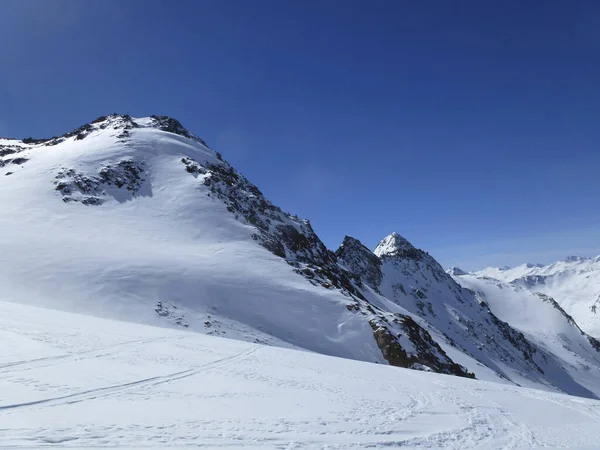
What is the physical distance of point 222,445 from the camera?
8.00 metres

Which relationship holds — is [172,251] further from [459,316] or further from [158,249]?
[459,316]

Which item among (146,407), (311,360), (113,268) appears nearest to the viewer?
(146,407)

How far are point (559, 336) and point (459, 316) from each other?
2888 inches

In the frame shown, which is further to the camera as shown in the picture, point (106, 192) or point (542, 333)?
point (542, 333)

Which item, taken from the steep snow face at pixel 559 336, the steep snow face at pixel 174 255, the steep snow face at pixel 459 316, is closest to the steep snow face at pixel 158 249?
the steep snow face at pixel 174 255

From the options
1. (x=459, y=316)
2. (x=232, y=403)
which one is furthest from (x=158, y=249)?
(x=459, y=316)

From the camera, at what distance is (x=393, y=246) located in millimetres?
152375

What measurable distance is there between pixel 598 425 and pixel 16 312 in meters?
27.4

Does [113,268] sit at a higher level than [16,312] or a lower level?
higher

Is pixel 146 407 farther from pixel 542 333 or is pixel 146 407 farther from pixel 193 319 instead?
pixel 542 333

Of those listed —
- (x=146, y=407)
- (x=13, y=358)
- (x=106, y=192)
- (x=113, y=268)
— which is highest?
(x=106, y=192)

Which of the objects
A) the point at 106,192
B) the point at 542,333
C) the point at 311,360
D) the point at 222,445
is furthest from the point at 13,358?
the point at 542,333

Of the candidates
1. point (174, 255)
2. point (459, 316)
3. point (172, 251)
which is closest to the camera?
point (174, 255)

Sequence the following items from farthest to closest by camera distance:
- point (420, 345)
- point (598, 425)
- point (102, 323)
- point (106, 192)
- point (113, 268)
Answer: point (106, 192) → point (420, 345) → point (113, 268) → point (102, 323) → point (598, 425)
